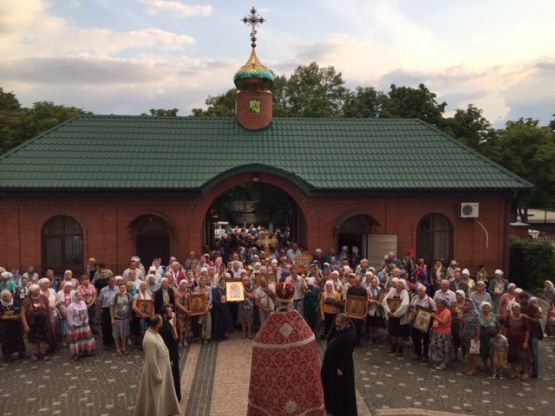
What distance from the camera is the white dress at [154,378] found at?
8.01m

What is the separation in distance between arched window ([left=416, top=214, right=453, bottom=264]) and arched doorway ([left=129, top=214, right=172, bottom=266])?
9.56 meters

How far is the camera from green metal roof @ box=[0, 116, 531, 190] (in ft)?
60.7

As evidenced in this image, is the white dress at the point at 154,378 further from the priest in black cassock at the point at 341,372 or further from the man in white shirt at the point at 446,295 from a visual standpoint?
the man in white shirt at the point at 446,295

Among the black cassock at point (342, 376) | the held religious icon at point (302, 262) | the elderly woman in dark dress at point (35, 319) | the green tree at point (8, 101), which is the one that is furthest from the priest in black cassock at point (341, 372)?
the green tree at point (8, 101)

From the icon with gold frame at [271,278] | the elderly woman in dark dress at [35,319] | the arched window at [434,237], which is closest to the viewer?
the elderly woman in dark dress at [35,319]

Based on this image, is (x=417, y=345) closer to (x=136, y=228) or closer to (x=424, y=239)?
(x=424, y=239)

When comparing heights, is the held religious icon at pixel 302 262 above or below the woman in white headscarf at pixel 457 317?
above

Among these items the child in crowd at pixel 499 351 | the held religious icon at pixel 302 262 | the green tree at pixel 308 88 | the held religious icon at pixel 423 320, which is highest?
the green tree at pixel 308 88

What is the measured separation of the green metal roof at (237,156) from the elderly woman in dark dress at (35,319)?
710cm

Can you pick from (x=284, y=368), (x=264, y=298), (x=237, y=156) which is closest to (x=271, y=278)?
(x=264, y=298)

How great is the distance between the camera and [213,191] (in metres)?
19.1

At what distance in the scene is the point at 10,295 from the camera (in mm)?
11602

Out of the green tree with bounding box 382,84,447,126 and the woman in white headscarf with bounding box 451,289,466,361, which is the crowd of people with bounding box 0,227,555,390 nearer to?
the woman in white headscarf with bounding box 451,289,466,361

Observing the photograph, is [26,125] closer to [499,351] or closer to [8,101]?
[8,101]
